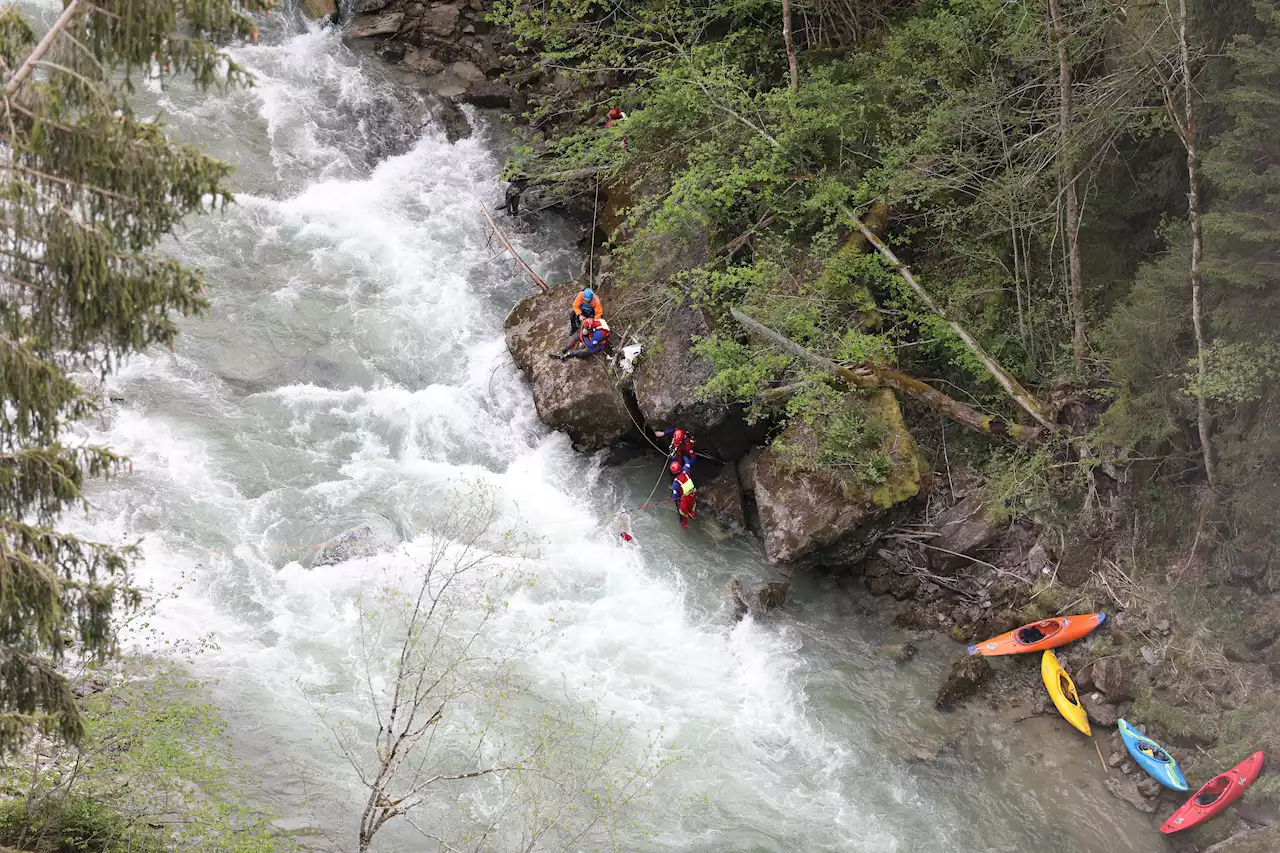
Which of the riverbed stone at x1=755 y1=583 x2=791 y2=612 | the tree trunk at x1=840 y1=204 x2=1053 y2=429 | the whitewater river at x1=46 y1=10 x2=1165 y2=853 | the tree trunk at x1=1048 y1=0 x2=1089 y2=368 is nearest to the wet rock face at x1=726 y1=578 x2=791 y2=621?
the riverbed stone at x1=755 y1=583 x2=791 y2=612

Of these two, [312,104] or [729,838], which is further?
[312,104]

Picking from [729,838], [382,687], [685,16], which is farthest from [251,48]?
[729,838]

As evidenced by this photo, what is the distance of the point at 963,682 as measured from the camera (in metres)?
11.1

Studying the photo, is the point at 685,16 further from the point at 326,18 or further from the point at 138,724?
the point at 138,724

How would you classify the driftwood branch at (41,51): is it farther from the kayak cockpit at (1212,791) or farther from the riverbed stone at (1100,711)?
the kayak cockpit at (1212,791)

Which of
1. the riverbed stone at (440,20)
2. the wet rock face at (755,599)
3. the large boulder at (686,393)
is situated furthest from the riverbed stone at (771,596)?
the riverbed stone at (440,20)

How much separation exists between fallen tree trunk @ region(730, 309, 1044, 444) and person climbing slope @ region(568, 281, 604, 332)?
2317 millimetres

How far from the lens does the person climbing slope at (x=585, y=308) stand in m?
13.6

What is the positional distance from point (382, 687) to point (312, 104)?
11249mm

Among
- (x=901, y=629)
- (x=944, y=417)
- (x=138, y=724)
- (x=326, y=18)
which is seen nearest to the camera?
(x=138, y=724)

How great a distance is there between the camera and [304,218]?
51.6 ft

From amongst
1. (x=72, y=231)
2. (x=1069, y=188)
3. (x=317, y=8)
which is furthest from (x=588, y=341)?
(x=317, y=8)

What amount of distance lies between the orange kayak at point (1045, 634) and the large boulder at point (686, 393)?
13.2 ft

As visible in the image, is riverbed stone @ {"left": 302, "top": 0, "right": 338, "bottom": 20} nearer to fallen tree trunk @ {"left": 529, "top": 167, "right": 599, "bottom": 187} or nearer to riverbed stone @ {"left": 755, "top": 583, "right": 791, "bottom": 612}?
fallen tree trunk @ {"left": 529, "top": 167, "right": 599, "bottom": 187}
